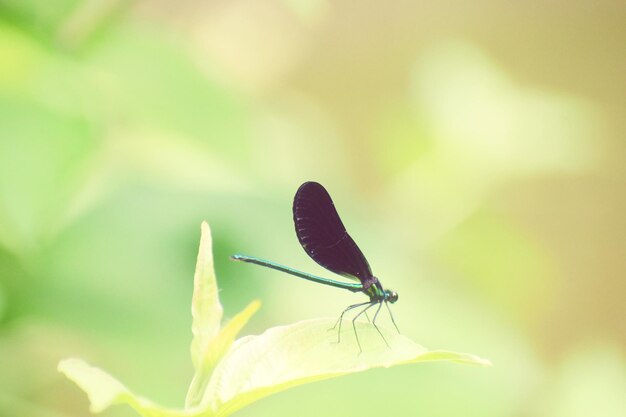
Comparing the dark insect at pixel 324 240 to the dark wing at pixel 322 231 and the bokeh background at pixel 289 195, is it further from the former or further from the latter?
the bokeh background at pixel 289 195

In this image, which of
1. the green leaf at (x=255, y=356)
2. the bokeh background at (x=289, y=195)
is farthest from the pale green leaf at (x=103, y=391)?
the bokeh background at (x=289, y=195)

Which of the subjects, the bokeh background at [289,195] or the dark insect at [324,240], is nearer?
the dark insect at [324,240]

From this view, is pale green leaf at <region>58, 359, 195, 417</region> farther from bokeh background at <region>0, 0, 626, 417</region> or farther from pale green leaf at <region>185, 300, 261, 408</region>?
bokeh background at <region>0, 0, 626, 417</region>

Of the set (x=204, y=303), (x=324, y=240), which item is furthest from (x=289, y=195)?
(x=204, y=303)

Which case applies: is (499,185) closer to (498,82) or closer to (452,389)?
(498,82)

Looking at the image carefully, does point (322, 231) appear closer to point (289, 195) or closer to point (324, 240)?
point (324, 240)

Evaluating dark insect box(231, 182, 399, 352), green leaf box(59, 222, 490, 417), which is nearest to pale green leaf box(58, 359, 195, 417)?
green leaf box(59, 222, 490, 417)
